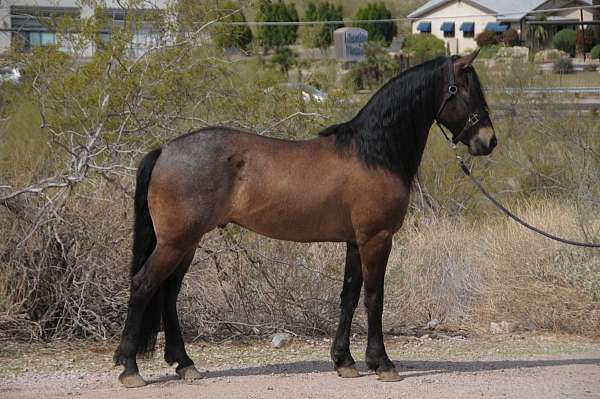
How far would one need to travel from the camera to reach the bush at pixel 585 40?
1484 inches

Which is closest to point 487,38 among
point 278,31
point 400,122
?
point 278,31

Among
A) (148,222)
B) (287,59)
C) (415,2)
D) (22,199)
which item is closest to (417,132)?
(148,222)

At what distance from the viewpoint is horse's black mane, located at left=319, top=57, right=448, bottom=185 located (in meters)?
7.13

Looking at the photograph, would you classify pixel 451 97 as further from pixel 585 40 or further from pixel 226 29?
pixel 585 40

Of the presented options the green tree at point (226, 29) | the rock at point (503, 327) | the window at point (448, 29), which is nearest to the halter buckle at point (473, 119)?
the rock at point (503, 327)

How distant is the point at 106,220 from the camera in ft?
29.3

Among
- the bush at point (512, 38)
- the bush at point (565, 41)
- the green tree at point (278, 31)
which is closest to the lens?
the bush at point (512, 38)

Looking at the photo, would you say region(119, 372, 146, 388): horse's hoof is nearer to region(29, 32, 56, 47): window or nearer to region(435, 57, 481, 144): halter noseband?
region(435, 57, 481, 144): halter noseband

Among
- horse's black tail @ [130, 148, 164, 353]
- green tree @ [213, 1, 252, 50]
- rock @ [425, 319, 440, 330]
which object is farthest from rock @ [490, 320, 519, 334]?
green tree @ [213, 1, 252, 50]

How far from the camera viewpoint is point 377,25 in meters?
51.0

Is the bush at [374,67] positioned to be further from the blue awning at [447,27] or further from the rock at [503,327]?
the blue awning at [447,27]

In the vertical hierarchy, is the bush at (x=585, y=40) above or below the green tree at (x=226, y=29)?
below

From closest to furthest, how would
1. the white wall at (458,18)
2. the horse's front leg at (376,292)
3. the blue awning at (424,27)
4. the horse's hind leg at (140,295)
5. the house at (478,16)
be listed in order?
the horse's hind leg at (140,295), the horse's front leg at (376,292), the house at (478,16), the white wall at (458,18), the blue awning at (424,27)

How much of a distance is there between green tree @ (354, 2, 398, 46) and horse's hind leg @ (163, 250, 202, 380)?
41.1 metres
